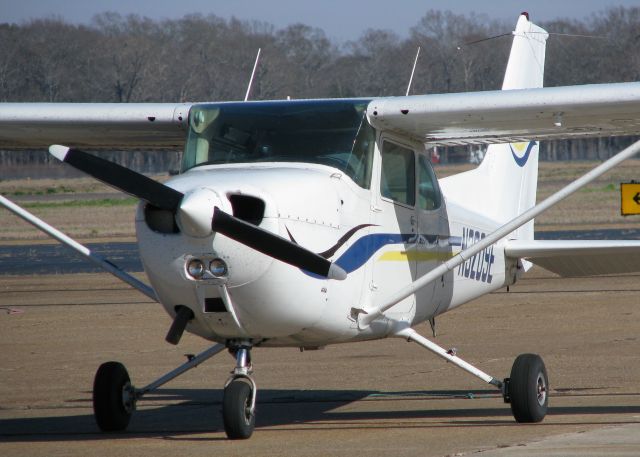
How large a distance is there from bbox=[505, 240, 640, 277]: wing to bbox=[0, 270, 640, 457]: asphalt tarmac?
1045mm

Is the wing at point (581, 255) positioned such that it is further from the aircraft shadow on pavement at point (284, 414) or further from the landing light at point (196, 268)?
the landing light at point (196, 268)

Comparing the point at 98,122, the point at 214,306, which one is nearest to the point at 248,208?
the point at 214,306

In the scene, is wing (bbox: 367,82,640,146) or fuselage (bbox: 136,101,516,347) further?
wing (bbox: 367,82,640,146)

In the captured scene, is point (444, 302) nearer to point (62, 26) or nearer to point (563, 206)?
point (563, 206)

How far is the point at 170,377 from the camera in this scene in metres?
9.35

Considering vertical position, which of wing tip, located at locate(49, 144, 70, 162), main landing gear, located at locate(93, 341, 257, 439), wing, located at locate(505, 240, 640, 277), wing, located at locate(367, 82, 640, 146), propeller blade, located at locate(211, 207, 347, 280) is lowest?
main landing gear, located at locate(93, 341, 257, 439)

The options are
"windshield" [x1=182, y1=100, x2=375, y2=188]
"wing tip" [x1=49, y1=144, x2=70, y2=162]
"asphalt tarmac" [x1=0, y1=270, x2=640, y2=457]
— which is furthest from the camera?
"windshield" [x1=182, y1=100, x2=375, y2=188]

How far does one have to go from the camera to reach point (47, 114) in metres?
10.3

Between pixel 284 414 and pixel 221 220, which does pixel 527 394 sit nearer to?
pixel 284 414

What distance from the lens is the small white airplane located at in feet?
25.0

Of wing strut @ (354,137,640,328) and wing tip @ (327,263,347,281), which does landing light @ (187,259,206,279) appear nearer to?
wing tip @ (327,263,347,281)

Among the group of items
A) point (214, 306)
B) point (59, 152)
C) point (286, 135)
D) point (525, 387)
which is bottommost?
point (525, 387)

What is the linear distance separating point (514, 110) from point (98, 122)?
350 cm

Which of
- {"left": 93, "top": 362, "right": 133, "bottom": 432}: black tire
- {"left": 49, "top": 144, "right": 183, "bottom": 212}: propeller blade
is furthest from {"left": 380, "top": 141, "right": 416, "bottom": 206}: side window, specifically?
{"left": 93, "top": 362, "right": 133, "bottom": 432}: black tire
